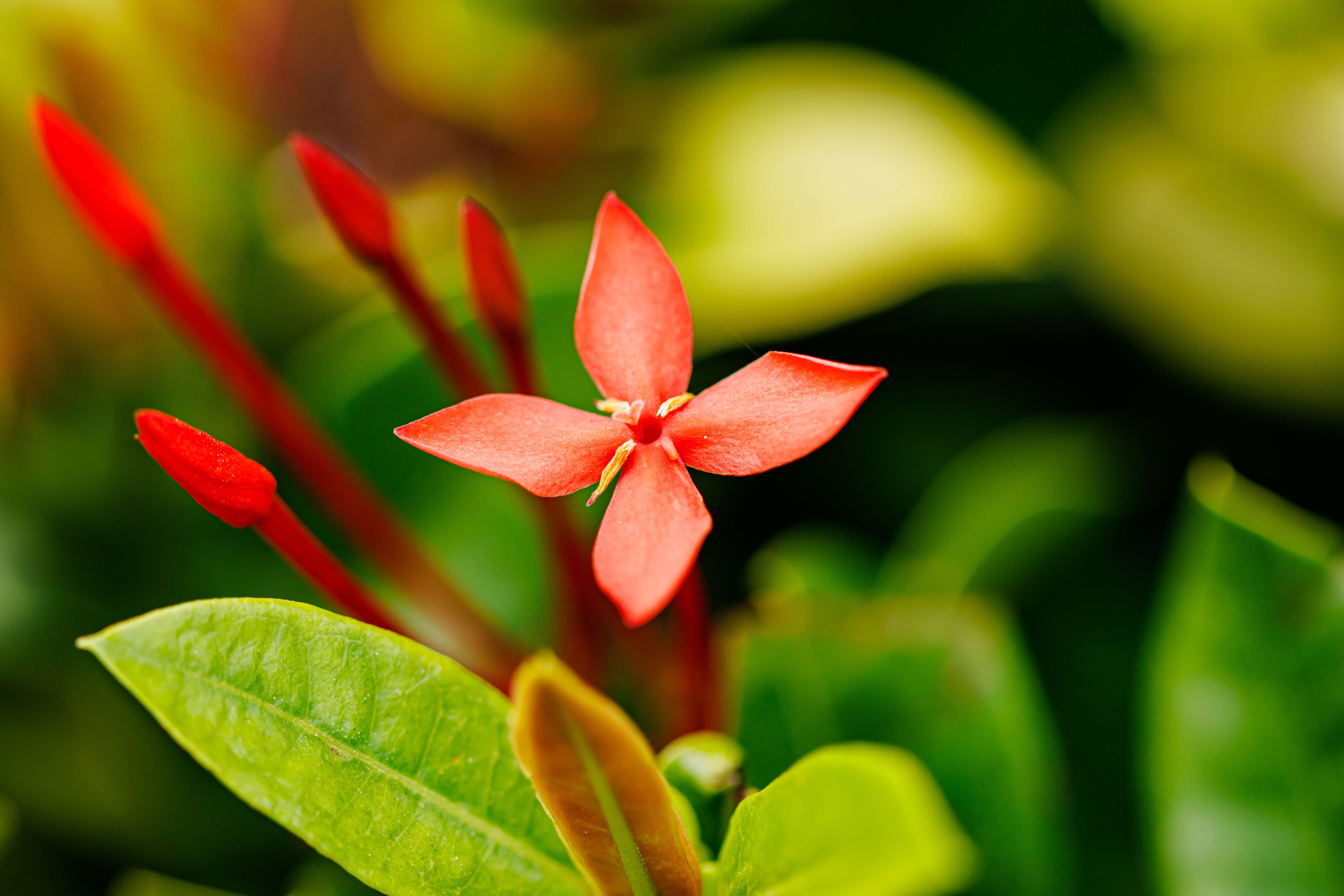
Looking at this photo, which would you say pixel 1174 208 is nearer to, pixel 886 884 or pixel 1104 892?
pixel 1104 892

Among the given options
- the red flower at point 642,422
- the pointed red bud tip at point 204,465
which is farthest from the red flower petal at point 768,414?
the pointed red bud tip at point 204,465

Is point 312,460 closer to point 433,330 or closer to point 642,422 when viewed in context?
point 433,330

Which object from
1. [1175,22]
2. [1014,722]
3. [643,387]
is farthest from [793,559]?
[1175,22]

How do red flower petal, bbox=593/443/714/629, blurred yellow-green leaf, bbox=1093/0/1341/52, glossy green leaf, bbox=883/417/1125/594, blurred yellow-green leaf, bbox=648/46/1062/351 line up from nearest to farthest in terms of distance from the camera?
red flower petal, bbox=593/443/714/629
glossy green leaf, bbox=883/417/1125/594
blurred yellow-green leaf, bbox=648/46/1062/351
blurred yellow-green leaf, bbox=1093/0/1341/52

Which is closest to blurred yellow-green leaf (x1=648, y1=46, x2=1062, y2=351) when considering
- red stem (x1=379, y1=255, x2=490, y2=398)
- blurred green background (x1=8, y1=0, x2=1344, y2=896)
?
blurred green background (x1=8, y1=0, x2=1344, y2=896)

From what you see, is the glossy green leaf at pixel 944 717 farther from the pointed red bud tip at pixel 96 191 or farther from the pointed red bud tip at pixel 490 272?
the pointed red bud tip at pixel 96 191

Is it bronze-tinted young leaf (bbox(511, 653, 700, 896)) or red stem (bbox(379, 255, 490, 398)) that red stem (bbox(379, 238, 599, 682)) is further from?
bronze-tinted young leaf (bbox(511, 653, 700, 896))

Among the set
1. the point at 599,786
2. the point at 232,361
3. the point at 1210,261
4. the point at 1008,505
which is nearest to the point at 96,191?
the point at 232,361
